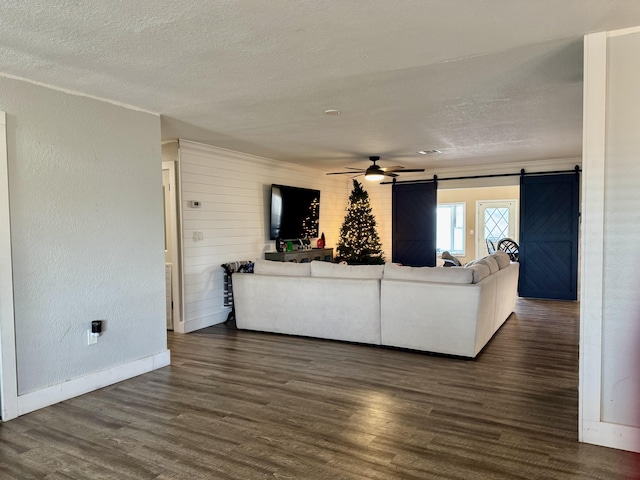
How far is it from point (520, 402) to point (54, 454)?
10.1 ft

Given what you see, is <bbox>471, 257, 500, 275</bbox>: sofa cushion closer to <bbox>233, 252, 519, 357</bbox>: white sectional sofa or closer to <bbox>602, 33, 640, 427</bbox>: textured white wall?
<bbox>233, 252, 519, 357</bbox>: white sectional sofa

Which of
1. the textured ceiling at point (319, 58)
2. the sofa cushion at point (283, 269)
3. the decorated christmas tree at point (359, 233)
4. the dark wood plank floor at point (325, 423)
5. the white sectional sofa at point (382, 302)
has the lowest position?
the dark wood plank floor at point (325, 423)

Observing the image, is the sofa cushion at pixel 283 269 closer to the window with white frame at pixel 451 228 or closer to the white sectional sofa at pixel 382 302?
the white sectional sofa at pixel 382 302

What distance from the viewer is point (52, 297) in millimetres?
3346

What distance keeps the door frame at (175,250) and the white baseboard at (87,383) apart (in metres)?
1.31

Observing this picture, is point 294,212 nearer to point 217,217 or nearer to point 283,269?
point 217,217

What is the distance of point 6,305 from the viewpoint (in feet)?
10.0

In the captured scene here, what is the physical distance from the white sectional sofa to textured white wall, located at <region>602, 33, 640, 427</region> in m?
1.63

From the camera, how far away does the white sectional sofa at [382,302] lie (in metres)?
4.29

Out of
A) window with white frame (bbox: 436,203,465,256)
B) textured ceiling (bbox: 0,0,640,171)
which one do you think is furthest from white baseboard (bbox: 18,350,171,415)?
window with white frame (bbox: 436,203,465,256)

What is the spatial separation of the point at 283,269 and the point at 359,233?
3150mm

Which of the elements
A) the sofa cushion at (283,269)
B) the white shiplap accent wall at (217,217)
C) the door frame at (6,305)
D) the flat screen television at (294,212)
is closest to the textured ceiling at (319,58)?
the door frame at (6,305)

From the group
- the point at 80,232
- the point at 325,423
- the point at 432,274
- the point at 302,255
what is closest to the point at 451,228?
the point at 302,255

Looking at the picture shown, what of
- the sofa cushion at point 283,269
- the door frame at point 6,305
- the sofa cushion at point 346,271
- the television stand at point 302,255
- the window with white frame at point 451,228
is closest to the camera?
the door frame at point 6,305
